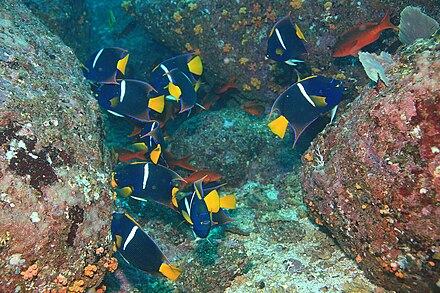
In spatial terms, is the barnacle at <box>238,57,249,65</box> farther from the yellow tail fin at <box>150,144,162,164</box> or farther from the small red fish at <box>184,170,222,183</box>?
the yellow tail fin at <box>150,144,162,164</box>

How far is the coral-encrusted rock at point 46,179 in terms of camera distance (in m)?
2.22

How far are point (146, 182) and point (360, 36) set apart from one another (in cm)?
328

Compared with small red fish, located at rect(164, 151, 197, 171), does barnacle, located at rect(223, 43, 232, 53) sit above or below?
above

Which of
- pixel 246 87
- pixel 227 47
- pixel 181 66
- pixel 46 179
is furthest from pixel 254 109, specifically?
pixel 46 179

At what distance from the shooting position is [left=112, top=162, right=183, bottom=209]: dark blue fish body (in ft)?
11.0

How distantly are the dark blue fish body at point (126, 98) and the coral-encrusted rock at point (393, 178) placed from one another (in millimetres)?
2365

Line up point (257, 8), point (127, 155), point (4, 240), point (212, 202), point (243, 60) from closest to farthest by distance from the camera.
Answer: point (4, 240) → point (212, 202) → point (127, 155) → point (257, 8) → point (243, 60)

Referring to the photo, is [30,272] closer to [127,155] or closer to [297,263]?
[297,263]

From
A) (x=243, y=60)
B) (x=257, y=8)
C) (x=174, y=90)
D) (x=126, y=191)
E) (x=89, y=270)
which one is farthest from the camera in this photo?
(x=243, y=60)

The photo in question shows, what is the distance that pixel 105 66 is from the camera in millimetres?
4137

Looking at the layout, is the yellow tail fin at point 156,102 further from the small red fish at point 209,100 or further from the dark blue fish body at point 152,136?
the small red fish at point 209,100

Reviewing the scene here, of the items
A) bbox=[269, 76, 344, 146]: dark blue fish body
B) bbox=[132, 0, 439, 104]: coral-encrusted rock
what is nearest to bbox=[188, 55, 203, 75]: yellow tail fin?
bbox=[132, 0, 439, 104]: coral-encrusted rock

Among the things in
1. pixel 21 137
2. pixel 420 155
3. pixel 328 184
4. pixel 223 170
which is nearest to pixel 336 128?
pixel 328 184

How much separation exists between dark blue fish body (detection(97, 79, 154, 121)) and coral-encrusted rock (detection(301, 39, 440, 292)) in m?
2.36
